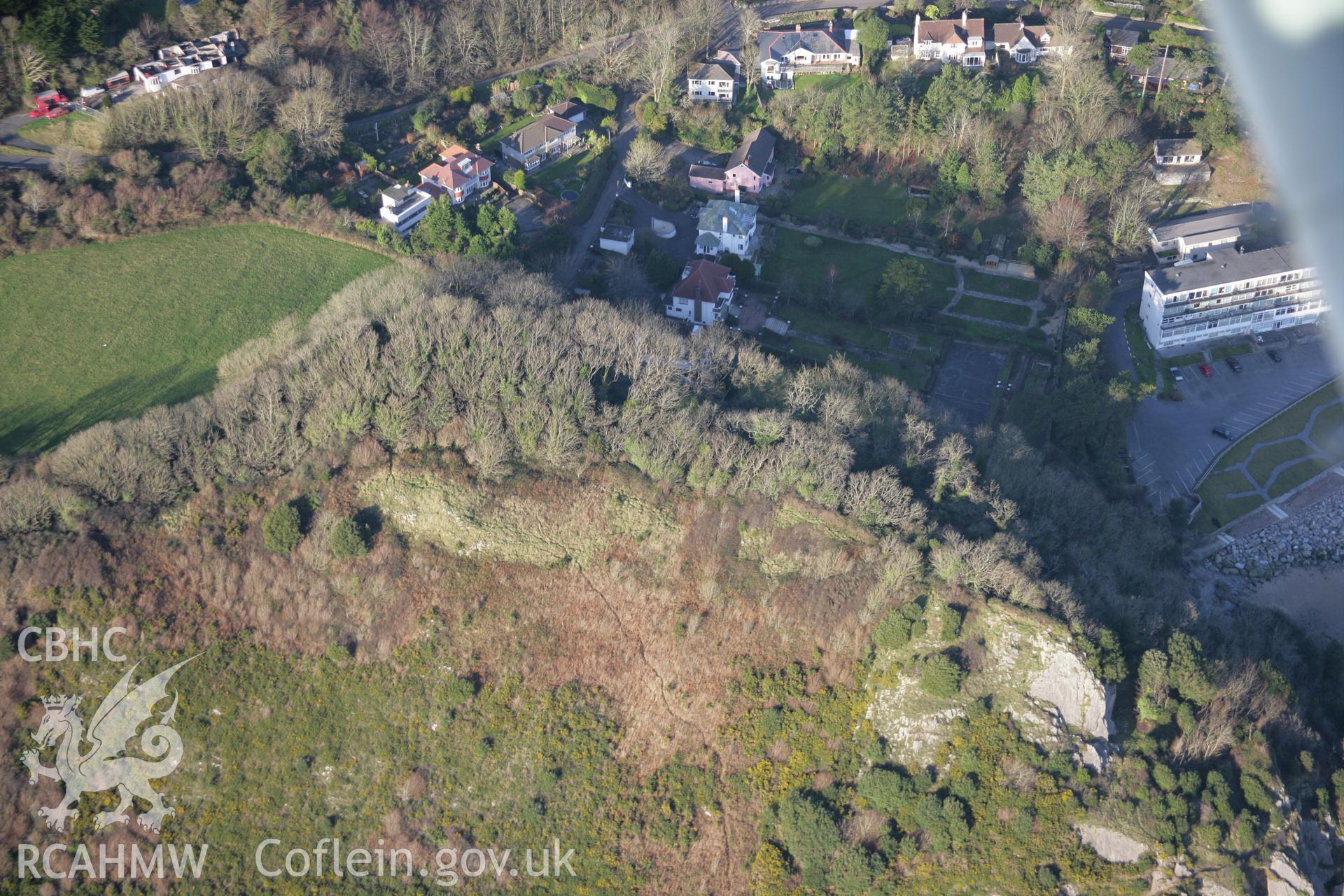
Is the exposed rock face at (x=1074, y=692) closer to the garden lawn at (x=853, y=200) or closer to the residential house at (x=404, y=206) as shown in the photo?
the garden lawn at (x=853, y=200)

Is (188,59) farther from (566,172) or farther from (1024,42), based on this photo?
(1024,42)

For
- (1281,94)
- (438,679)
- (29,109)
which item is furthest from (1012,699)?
(29,109)

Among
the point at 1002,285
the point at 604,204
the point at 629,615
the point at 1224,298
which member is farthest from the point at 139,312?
the point at 1224,298

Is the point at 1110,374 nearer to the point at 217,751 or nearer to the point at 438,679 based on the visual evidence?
the point at 438,679

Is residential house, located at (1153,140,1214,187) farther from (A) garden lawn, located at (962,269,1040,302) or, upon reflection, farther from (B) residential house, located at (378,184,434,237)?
(B) residential house, located at (378,184,434,237)

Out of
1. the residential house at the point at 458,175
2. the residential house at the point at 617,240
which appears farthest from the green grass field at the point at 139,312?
the residential house at the point at 617,240
